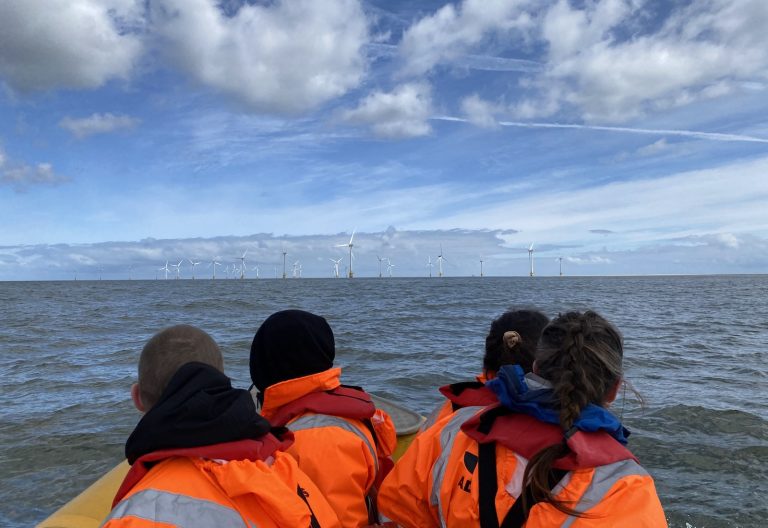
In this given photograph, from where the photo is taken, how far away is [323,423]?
349cm

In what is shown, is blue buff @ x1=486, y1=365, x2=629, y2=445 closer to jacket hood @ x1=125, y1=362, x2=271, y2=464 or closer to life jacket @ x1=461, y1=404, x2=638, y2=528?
life jacket @ x1=461, y1=404, x2=638, y2=528

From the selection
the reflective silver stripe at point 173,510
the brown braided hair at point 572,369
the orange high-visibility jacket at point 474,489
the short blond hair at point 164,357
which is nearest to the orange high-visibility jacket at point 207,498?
the reflective silver stripe at point 173,510

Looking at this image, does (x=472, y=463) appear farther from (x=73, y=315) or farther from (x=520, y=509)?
(x=73, y=315)

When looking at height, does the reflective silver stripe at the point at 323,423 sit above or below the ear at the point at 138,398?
below

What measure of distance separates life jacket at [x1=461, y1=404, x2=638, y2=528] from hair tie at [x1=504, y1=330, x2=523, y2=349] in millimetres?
949

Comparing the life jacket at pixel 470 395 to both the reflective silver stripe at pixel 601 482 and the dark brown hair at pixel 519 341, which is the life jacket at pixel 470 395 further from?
the reflective silver stripe at pixel 601 482

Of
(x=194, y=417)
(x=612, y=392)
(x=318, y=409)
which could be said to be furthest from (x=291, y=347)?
(x=612, y=392)

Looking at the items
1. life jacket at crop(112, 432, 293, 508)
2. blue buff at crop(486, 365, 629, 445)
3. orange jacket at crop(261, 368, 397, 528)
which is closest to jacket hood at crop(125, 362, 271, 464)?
life jacket at crop(112, 432, 293, 508)

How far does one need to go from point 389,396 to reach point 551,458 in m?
10.2

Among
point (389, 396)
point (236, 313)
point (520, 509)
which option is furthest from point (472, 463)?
point (236, 313)

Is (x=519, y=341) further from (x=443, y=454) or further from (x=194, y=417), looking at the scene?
(x=194, y=417)

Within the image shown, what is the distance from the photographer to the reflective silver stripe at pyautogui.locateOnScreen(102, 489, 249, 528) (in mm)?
2082

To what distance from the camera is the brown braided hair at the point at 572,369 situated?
2504 millimetres

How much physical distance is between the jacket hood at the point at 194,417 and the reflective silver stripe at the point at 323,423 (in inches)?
41.9
